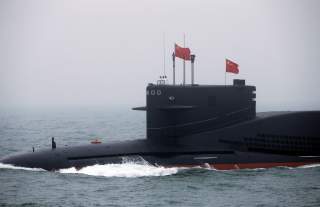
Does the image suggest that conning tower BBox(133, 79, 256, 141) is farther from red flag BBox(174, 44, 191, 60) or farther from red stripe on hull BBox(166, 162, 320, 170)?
red stripe on hull BBox(166, 162, 320, 170)

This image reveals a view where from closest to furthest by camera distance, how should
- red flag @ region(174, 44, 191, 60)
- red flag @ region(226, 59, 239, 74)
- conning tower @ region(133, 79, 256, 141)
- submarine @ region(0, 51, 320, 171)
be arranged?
submarine @ region(0, 51, 320, 171)
conning tower @ region(133, 79, 256, 141)
red flag @ region(174, 44, 191, 60)
red flag @ region(226, 59, 239, 74)

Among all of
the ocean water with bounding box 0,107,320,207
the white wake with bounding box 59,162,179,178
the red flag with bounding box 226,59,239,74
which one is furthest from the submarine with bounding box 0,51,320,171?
the red flag with bounding box 226,59,239,74

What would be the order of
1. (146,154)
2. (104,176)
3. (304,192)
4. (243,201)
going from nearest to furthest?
(243,201) → (304,192) → (104,176) → (146,154)

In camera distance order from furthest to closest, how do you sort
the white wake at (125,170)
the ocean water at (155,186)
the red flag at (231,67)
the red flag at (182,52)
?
the red flag at (231,67) → the red flag at (182,52) → the white wake at (125,170) → the ocean water at (155,186)

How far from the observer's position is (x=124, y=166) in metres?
30.5

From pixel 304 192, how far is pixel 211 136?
6.76 m

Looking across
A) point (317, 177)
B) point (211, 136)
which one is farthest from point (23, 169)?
point (317, 177)

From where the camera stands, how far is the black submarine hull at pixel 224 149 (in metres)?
30.8

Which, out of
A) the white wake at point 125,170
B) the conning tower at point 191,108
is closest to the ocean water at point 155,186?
the white wake at point 125,170

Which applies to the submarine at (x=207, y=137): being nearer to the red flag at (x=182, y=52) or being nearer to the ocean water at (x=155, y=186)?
the red flag at (x=182, y=52)

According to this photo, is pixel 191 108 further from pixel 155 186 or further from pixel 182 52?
pixel 155 186

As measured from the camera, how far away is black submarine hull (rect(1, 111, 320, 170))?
30.8 metres

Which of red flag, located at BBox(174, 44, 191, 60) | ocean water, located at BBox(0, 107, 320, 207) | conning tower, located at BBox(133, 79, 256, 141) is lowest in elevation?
ocean water, located at BBox(0, 107, 320, 207)

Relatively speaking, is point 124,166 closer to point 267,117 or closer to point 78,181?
point 78,181
